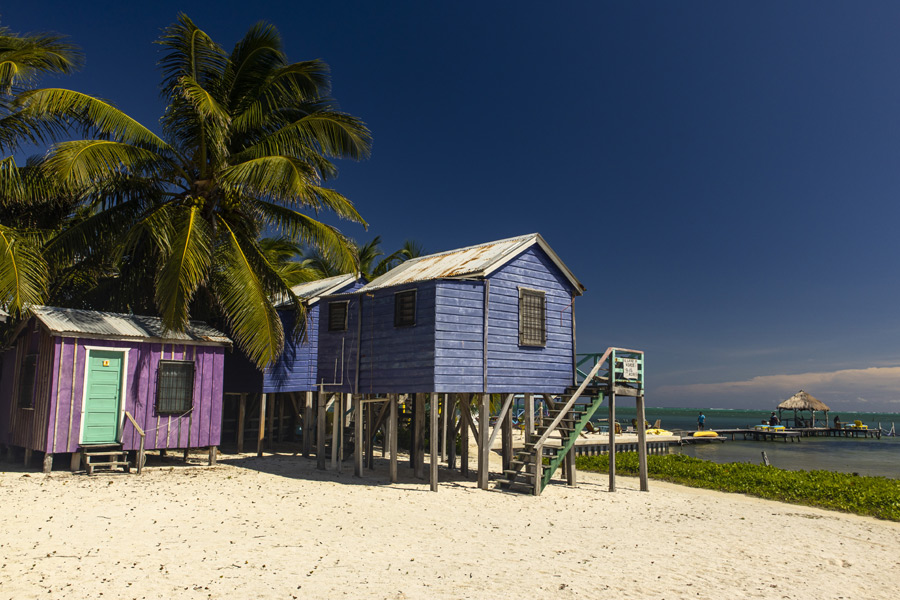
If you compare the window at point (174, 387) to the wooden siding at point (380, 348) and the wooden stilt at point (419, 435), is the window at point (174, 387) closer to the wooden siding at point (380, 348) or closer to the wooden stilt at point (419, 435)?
the wooden siding at point (380, 348)

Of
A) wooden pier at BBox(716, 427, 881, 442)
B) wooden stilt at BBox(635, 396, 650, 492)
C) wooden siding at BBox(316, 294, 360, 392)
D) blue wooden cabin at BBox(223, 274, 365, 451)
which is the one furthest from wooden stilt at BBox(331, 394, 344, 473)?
wooden pier at BBox(716, 427, 881, 442)

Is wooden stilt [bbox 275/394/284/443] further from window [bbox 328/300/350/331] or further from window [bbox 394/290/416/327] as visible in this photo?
window [bbox 394/290/416/327]

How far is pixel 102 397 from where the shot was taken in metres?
17.3

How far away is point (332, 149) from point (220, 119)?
354 cm

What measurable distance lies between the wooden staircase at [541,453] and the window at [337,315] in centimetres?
661

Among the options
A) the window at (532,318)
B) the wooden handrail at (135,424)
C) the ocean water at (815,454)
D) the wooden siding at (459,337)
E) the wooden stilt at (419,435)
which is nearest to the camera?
the wooden siding at (459,337)

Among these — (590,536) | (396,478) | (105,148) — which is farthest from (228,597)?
(105,148)

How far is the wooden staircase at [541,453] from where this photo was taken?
17.0 metres

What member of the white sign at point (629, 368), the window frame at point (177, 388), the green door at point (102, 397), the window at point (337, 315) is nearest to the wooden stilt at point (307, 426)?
the window at point (337, 315)

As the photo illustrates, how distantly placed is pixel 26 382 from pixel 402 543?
1313cm

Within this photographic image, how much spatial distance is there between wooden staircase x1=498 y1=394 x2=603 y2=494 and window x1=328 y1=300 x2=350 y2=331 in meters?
6.61

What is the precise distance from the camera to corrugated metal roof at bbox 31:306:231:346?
55.4ft

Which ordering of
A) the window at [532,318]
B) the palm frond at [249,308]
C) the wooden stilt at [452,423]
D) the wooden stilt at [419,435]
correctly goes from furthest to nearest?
1. the wooden stilt at [452,423]
2. the wooden stilt at [419,435]
3. the palm frond at [249,308]
4. the window at [532,318]

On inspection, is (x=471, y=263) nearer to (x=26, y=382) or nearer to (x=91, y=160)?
(x=91, y=160)
